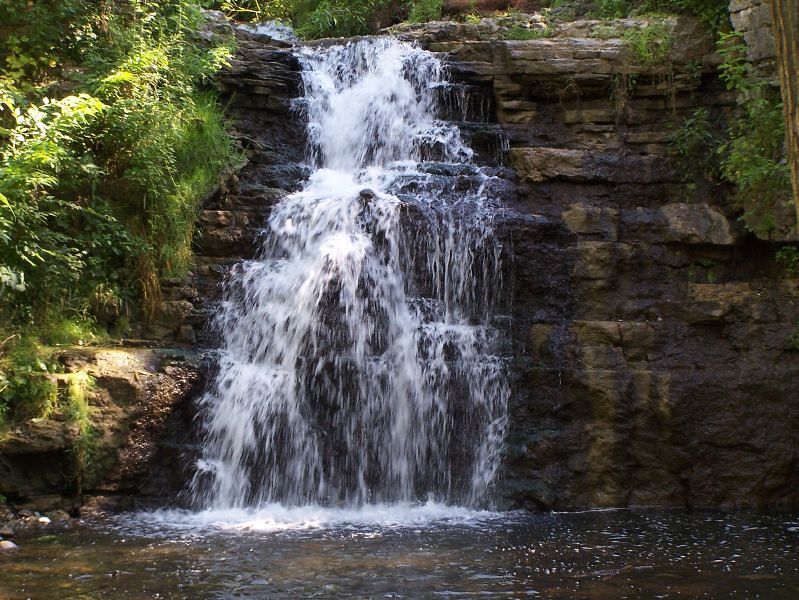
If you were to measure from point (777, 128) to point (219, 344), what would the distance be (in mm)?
5869

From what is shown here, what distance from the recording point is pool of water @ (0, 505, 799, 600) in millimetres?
4910

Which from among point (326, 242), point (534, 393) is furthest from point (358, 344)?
point (534, 393)

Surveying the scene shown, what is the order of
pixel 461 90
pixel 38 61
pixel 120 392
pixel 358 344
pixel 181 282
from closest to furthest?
pixel 120 392 → pixel 358 344 → pixel 181 282 → pixel 38 61 → pixel 461 90

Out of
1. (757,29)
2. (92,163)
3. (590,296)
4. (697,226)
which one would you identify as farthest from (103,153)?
(757,29)

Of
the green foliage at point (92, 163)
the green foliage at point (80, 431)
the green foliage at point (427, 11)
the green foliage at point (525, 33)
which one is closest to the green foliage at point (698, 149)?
the green foliage at point (525, 33)

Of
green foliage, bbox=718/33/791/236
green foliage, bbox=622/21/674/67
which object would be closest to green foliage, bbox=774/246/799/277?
green foliage, bbox=718/33/791/236

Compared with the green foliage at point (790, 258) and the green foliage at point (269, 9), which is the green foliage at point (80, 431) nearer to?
the green foliage at point (790, 258)

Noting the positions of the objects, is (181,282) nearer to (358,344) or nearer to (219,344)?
(219,344)

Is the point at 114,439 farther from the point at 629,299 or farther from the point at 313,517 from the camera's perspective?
the point at 629,299

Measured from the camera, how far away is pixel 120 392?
7.25 meters

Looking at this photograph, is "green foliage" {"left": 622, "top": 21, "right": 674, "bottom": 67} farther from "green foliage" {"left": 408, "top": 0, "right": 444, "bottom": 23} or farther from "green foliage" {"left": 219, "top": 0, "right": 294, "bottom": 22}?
"green foliage" {"left": 219, "top": 0, "right": 294, "bottom": 22}

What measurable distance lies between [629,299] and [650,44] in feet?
10.7

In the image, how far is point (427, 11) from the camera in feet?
44.7

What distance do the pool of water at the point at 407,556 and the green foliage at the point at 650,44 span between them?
5235 millimetres
